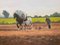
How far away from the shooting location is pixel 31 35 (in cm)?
257

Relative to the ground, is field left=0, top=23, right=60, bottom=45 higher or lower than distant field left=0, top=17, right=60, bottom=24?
lower

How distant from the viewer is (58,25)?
2609mm

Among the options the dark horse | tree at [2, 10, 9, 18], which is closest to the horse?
the dark horse

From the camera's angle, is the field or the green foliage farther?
the green foliage

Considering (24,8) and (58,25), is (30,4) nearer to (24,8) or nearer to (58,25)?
(24,8)

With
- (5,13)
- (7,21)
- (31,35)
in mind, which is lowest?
(31,35)

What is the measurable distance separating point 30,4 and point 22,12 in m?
0.17

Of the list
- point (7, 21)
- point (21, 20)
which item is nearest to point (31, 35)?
point (21, 20)

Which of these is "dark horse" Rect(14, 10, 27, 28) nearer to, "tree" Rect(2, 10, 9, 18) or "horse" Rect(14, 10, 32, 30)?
"horse" Rect(14, 10, 32, 30)

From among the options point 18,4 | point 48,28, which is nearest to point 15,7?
point 18,4

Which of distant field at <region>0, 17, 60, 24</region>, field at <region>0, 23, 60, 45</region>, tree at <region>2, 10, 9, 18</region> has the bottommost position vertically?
field at <region>0, 23, 60, 45</region>

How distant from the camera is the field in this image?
252 cm

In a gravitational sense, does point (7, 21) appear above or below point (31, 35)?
above

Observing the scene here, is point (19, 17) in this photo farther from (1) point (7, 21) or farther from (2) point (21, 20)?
(1) point (7, 21)
